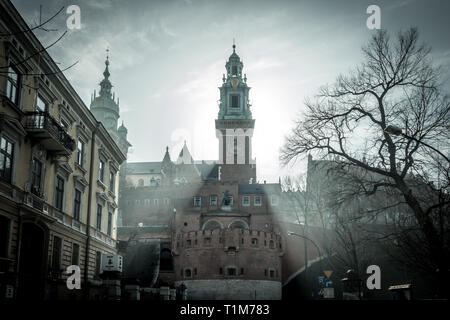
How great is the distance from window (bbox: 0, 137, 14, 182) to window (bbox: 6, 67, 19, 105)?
176 centimetres

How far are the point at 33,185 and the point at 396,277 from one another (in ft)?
141

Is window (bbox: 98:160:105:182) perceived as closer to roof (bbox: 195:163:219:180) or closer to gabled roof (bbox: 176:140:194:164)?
roof (bbox: 195:163:219:180)

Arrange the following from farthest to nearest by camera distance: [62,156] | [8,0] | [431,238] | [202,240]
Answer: [202,240] < [62,156] < [8,0] < [431,238]

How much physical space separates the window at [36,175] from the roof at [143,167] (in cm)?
9290

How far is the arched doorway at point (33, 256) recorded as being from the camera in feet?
65.1

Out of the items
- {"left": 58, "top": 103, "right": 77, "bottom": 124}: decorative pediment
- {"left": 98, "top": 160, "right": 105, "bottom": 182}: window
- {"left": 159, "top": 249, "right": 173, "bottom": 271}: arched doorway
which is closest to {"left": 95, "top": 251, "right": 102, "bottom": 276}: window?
{"left": 98, "top": 160, "right": 105, "bottom": 182}: window

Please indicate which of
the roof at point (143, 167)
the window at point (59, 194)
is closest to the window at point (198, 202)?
the window at point (59, 194)

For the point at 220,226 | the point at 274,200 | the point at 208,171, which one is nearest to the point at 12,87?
the point at 220,226

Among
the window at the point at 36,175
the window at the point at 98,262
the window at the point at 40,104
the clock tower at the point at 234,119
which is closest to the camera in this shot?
the window at the point at 36,175

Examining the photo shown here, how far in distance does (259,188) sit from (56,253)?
158 ft

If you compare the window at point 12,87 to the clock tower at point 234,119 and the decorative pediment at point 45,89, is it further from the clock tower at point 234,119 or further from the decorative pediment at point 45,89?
the clock tower at point 234,119

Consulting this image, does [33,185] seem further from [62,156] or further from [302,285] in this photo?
[302,285]

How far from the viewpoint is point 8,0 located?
16844 millimetres
